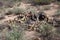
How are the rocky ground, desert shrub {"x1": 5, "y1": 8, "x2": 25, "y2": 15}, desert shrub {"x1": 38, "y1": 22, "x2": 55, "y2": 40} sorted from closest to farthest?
desert shrub {"x1": 38, "y1": 22, "x2": 55, "y2": 40} < the rocky ground < desert shrub {"x1": 5, "y1": 8, "x2": 25, "y2": 15}

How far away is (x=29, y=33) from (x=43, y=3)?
6115 mm

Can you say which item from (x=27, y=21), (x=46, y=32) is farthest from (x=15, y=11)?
(x=46, y=32)

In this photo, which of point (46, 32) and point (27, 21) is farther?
point (27, 21)

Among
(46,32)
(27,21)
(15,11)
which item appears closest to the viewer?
(46,32)

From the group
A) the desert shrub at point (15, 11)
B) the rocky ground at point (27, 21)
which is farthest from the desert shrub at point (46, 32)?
the desert shrub at point (15, 11)

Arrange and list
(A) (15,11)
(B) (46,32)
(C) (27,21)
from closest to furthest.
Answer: (B) (46,32)
(C) (27,21)
(A) (15,11)

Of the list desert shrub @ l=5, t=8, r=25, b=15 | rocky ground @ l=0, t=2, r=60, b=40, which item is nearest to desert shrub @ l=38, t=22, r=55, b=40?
rocky ground @ l=0, t=2, r=60, b=40

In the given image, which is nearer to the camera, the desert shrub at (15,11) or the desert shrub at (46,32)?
the desert shrub at (46,32)

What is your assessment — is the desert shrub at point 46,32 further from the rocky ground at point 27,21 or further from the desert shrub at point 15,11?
the desert shrub at point 15,11

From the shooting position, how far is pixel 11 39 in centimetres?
650

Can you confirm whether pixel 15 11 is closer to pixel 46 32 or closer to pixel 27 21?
pixel 27 21

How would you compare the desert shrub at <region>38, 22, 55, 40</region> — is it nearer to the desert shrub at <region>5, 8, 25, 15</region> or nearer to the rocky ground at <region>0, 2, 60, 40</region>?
the rocky ground at <region>0, 2, 60, 40</region>

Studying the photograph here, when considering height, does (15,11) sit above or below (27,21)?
above

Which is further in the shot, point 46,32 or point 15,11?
point 15,11
